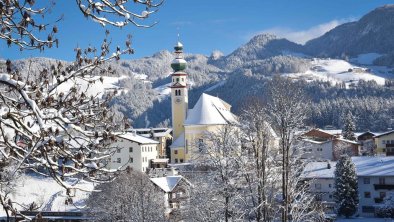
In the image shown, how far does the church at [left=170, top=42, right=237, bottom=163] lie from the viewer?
69144mm

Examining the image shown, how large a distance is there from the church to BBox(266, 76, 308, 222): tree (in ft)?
153

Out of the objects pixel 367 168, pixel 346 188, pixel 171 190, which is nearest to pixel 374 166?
pixel 367 168

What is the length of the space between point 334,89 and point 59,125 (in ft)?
657

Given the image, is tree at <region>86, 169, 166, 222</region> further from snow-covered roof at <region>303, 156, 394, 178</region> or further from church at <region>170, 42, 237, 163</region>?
church at <region>170, 42, 237, 163</region>

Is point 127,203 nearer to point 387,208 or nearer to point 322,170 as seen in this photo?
point 387,208

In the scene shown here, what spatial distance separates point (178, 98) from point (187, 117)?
5.42m

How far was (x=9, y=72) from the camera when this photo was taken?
5.29 meters

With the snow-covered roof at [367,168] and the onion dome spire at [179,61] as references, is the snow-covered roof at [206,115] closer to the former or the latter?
the onion dome spire at [179,61]

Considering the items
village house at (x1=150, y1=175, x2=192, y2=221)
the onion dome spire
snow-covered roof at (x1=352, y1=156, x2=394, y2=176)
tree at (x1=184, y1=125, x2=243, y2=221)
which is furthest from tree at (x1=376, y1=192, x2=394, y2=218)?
the onion dome spire

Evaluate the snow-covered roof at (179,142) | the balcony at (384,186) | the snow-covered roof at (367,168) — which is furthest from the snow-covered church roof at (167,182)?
the snow-covered roof at (179,142)

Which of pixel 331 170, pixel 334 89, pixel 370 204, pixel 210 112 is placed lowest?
pixel 370 204

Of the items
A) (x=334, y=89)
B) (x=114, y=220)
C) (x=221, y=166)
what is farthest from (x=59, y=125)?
(x=334, y=89)

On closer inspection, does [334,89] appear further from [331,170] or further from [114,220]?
[114,220]

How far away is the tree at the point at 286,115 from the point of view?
1758cm
